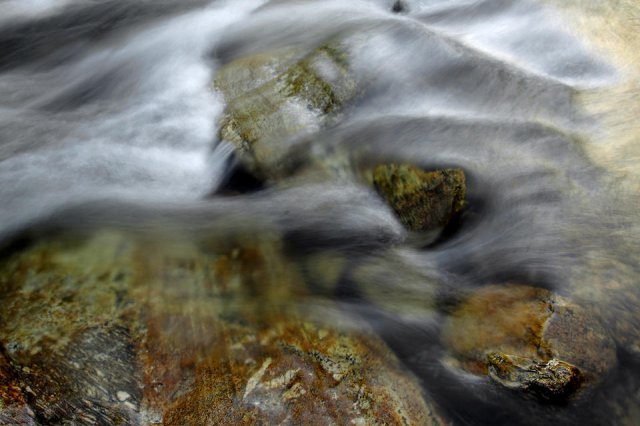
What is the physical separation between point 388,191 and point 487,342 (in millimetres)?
1390

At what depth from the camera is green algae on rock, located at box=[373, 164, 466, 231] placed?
386 centimetres

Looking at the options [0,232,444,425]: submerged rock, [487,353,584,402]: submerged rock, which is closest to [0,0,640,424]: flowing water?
[487,353,584,402]: submerged rock

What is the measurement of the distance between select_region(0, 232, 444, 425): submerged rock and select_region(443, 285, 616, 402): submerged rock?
452 mm

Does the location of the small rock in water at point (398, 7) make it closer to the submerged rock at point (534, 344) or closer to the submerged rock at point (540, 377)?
the submerged rock at point (534, 344)

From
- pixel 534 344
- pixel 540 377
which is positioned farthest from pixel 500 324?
pixel 540 377

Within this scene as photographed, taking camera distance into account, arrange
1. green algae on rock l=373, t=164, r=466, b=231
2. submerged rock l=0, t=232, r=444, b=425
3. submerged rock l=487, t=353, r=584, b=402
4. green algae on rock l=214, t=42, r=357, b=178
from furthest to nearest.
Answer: green algae on rock l=214, t=42, r=357, b=178, green algae on rock l=373, t=164, r=466, b=231, submerged rock l=487, t=353, r=584, b=402, submerged rock l=0, t=232, r=444, b=425

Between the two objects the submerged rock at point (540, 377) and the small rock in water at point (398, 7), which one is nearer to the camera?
the submerged rock at point (540, 377)

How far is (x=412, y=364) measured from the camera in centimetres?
321

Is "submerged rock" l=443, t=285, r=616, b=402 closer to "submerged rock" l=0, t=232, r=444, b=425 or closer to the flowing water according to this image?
the flowing water

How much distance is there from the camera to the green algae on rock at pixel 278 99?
173 inches

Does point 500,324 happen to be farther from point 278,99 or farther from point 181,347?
point 278,99

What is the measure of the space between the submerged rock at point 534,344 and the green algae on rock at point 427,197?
78 cm

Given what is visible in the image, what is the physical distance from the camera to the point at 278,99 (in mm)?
4559

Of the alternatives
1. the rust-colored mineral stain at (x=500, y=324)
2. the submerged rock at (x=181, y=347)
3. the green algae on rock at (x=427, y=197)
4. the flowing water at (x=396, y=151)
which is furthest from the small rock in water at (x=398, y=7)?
the rust-colored mineral stain at (x=500, y=324)
